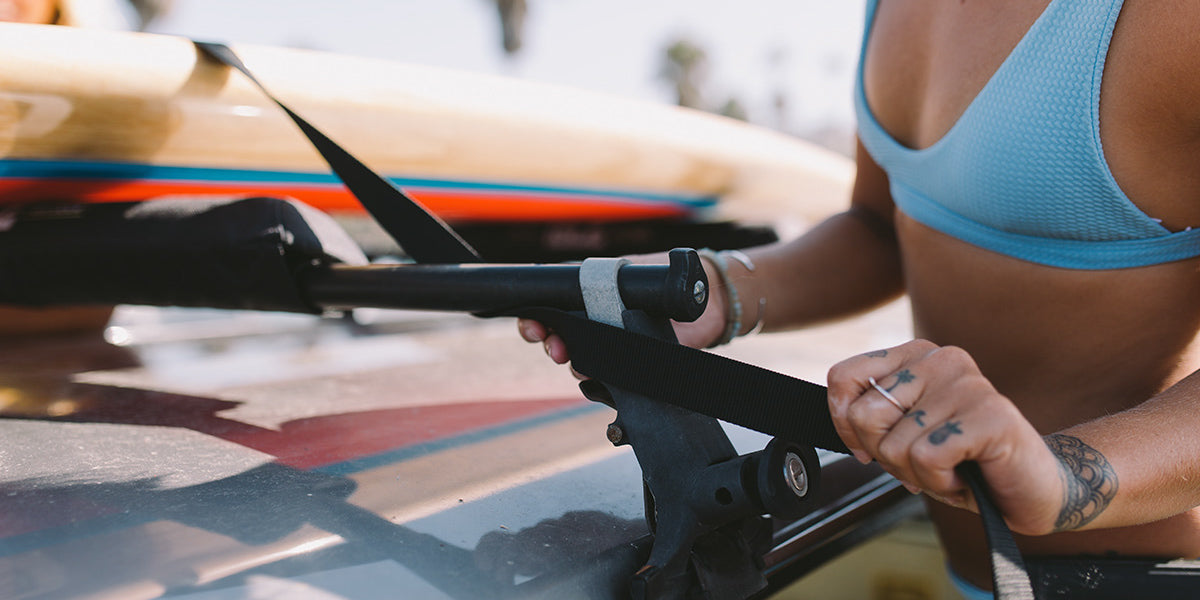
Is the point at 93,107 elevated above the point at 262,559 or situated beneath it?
elevated above

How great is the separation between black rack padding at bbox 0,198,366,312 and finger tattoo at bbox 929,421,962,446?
805 mm

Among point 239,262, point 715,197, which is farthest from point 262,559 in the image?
point 715,197

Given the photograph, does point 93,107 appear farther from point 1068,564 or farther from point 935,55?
point 1068,564

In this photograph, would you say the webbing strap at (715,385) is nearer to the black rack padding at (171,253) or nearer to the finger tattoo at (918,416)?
the finger tattoo at (918,416)

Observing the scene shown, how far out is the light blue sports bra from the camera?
0.84 m

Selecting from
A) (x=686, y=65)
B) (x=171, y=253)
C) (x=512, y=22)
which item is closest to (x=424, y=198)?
(x=171, y=253)

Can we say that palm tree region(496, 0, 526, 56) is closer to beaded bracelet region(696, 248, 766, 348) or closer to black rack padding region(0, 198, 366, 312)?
black rack padding region(0, 198, 366, 312)

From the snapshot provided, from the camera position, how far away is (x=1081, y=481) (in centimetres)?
65

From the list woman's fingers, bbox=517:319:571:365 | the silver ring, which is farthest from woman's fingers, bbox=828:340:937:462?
woman's fingers, bbox=517:319:571:365

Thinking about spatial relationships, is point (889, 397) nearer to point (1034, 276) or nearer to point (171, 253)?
point (1034, 276)

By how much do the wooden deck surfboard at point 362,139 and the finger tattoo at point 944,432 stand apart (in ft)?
4.50

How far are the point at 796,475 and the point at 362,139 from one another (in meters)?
1.41

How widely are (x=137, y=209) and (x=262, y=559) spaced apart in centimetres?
76

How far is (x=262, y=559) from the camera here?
0.71 meters
